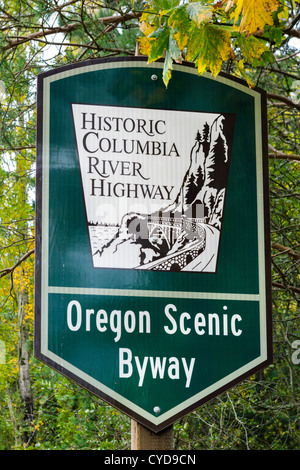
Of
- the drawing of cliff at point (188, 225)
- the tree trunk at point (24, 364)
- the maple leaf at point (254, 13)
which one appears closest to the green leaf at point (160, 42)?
the maple leaf at point (254, 13)

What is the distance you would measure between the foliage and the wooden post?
161 cm

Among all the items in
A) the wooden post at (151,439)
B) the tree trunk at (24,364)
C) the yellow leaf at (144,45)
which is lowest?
the tree trunk at (24,364)

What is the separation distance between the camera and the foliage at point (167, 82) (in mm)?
3145

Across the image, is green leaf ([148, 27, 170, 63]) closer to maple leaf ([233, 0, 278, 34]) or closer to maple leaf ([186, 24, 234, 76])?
maple leaf ([186, 24, 234, 76])

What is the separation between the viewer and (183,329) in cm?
336

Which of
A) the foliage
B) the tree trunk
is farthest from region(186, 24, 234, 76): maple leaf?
the tree trunk

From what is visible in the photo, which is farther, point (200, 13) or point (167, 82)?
point (167, 82)

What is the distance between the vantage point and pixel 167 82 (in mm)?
3246

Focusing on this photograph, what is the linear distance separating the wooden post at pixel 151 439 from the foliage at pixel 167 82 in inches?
63.2

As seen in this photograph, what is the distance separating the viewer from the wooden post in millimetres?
3248

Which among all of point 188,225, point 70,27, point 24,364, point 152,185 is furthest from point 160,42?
point 24,364

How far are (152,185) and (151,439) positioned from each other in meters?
1.19

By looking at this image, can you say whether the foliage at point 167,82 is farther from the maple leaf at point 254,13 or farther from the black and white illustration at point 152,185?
the black and white illustration at point 152,185

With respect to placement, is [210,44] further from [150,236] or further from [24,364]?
[24,364]
